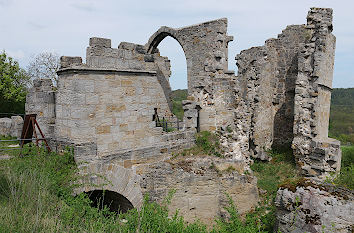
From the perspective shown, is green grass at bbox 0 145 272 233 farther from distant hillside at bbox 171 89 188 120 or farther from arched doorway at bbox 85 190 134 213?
distant hillside at bbox 171 89 188 120

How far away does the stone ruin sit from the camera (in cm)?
669

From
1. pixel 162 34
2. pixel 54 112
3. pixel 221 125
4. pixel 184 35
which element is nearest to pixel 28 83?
pixel 162 34

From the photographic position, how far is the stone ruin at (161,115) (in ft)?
21.9

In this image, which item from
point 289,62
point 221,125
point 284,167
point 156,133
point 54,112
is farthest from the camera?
point 289,62

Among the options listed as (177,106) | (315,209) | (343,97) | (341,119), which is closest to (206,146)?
(315,209)

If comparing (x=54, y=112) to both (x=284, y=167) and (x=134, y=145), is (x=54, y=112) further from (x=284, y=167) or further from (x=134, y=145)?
(x=284, y=167)

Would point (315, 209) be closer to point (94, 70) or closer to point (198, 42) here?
point (94, 70)

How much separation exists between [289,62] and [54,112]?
10.1 meters

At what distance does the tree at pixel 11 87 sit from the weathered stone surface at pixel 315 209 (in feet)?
61.4

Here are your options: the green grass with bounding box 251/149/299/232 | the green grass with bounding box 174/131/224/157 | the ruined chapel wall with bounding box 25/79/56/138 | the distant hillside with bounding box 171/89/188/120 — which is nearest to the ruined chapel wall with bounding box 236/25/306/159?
the green grass with bounding box 251/149/299/232

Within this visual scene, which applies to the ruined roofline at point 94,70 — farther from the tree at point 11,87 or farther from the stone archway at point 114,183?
the tree at point 11,87

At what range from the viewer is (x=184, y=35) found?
13406mm

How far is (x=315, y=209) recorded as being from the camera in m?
5.20

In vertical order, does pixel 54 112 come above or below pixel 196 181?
above
